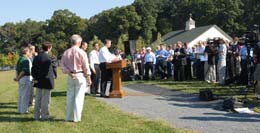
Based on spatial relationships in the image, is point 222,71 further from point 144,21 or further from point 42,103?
point 144,21

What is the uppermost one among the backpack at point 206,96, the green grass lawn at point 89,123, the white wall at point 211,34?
the white wall at point 211,34

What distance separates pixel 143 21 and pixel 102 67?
84172 millimetres

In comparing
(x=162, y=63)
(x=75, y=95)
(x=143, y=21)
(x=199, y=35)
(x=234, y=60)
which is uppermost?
(x=143, y=21)

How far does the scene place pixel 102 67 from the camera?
1644cm

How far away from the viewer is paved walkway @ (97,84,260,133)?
970 cm

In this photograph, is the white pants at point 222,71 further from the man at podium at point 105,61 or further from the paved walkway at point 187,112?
the man at podium at point 105,61

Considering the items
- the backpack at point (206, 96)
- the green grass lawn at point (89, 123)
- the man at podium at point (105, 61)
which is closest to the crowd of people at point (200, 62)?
the backpack at point (206, 96)

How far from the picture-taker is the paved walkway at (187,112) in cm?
970

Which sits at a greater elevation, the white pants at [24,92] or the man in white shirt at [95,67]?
the man in white shirt at [95,67]

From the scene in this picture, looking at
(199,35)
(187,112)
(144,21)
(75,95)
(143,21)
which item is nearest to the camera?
(75,95)

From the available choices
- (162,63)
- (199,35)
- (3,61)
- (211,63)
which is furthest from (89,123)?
(3,61)

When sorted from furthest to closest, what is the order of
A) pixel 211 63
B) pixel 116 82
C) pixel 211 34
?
pixel 211 34, pixel 211 63, pixel 116 82

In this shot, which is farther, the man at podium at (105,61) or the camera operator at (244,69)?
the camera operator at (244,69)

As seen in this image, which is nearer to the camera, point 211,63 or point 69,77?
point 69,77
